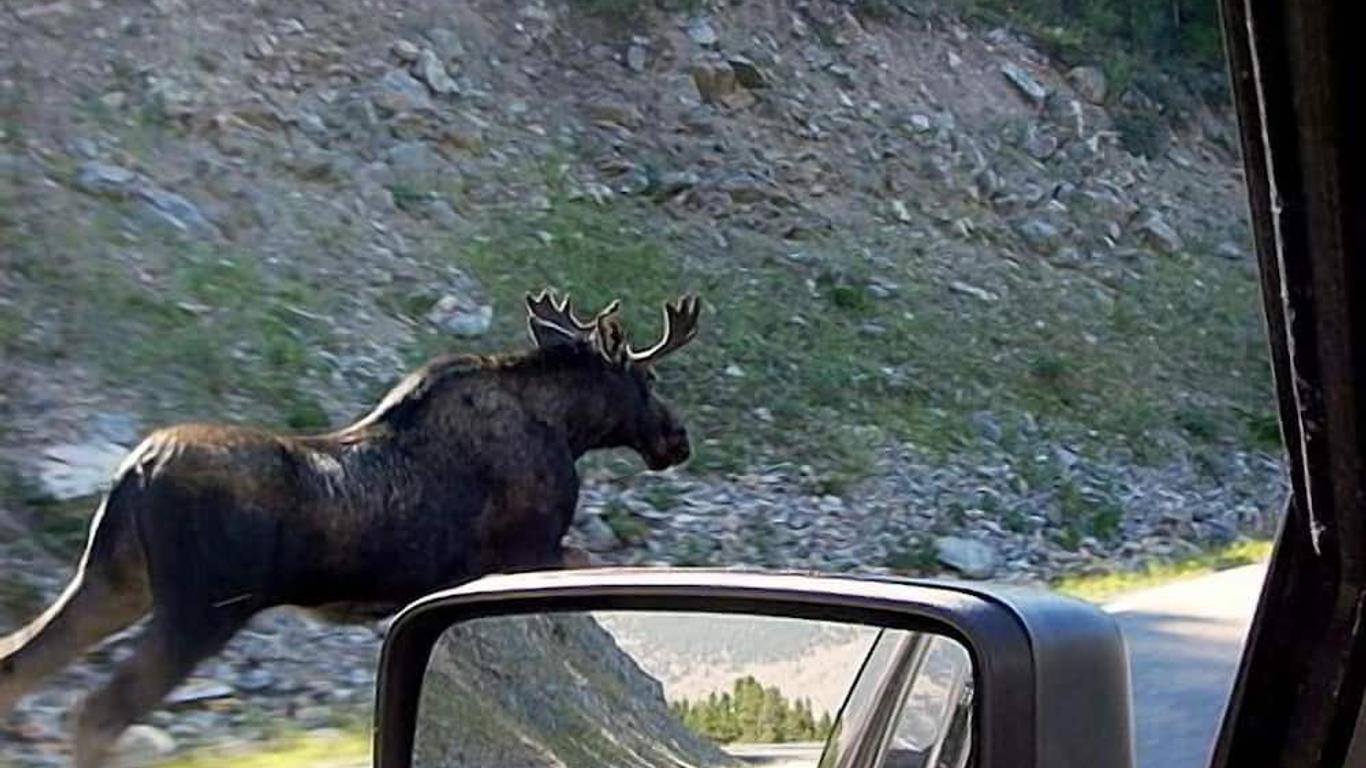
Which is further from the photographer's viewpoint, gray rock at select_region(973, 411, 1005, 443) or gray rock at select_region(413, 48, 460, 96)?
gray rock at select_region(413, 48, 460, 96)

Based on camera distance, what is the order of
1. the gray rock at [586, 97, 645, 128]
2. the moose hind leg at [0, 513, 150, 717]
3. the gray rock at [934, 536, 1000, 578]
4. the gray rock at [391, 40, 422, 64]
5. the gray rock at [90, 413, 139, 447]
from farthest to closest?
the gray rock at [586, 97, 645, 128], the gray rock at [391, 40, 422, 64], the gray rock at [934, 536, 1000, 578], the gray rock at [90, 413, 139, 447], the moose hind leg at [0, 513, 150, 717]

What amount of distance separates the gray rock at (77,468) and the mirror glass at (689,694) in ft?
17.9

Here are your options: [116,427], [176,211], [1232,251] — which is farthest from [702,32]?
[116,427]

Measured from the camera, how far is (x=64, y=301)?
27.9ft

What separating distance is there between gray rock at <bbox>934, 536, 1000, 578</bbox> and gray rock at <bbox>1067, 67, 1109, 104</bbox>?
5.02 metres

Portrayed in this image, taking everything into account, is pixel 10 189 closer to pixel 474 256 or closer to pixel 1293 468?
pixel 474 256

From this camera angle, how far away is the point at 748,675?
1.55 meters

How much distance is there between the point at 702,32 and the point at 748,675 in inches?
447

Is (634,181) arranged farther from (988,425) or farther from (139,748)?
(139,748)

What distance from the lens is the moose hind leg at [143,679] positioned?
5082mm

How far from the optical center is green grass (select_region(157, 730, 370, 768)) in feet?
16.6

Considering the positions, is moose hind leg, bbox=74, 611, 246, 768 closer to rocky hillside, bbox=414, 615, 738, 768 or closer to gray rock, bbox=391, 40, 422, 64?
rocky hillside, bbox=414, 615, 738, 768

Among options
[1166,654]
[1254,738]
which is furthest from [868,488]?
[1254,738]

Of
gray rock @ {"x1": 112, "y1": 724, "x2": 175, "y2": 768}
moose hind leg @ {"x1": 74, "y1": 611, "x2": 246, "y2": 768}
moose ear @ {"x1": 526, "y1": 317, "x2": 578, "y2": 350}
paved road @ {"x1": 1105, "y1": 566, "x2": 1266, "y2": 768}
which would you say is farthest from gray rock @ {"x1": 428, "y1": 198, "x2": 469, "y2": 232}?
paved road @ {"x1": 1105, "y1": 566, "x2": 1266, "y2": 768}
